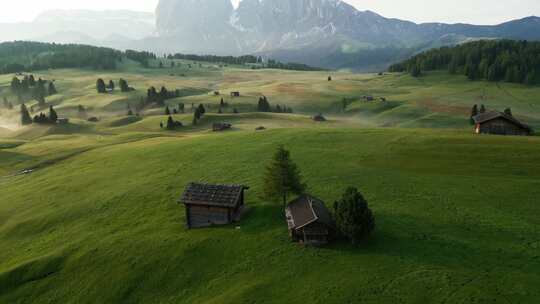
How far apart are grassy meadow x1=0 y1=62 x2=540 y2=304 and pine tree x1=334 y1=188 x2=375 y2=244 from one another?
52.7 inches

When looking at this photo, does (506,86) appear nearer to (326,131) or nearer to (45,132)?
(326,131)

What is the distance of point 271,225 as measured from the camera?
4475 cm

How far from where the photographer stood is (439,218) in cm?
4344

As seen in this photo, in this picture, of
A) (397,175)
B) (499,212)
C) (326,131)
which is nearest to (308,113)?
(326,131)

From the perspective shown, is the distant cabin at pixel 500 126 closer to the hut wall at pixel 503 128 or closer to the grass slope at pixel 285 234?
the hut wall at pixel 503 128

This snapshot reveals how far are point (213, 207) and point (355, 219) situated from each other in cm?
1709

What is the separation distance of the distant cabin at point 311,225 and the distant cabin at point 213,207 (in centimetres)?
734

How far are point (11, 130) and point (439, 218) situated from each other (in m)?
151

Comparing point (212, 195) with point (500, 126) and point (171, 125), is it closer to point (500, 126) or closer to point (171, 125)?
point (500, 126)

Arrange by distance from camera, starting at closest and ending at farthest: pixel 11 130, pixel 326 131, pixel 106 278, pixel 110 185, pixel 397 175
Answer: pixel 106 278
pixel 397 175
pixel 110 185
pixel 326 131
pixel 11 130

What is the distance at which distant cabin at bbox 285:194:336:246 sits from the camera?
40031mm

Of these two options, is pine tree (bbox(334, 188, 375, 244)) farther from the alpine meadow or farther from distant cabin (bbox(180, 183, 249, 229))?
distant cabin (bbox(180, 183, 249, 229))

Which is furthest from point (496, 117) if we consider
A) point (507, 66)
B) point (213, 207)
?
point (507, 66)

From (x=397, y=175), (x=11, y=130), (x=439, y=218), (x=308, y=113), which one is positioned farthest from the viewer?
(x=308, y=113)
